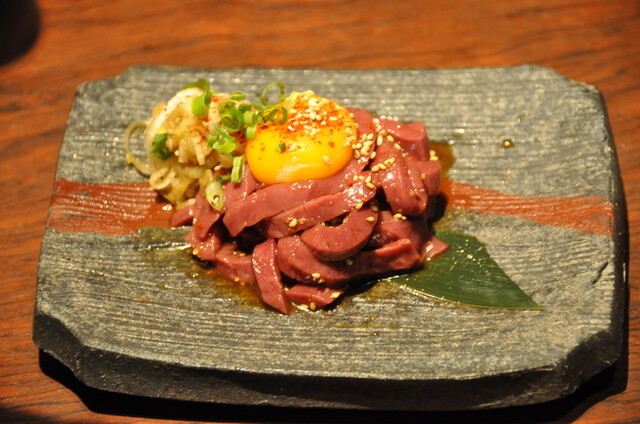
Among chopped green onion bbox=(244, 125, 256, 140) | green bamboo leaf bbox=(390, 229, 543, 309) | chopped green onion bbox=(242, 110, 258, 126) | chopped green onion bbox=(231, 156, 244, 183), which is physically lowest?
green bamboo leaf bbox=(390, 229, 543, 309)

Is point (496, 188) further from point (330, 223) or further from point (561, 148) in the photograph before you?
point (330, 223)

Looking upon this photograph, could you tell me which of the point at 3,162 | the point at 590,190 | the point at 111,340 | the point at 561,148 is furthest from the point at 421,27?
the point at 111,340

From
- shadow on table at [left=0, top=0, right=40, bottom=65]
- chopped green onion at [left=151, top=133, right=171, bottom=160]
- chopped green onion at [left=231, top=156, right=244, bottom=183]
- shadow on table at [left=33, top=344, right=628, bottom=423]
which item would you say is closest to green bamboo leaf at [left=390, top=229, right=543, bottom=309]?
shadow on table at [left=33, top=344, right=628, bottom=423]

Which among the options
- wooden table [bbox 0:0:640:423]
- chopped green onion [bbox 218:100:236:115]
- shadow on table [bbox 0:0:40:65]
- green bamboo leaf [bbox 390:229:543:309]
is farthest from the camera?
shadow on table [bbox 0:0:40:65]

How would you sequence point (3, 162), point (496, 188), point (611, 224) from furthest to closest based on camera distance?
point (3, 162) → point (496, 188) → point (611, 224)

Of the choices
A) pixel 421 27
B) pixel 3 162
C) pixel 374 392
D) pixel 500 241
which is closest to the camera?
pixel 374 392

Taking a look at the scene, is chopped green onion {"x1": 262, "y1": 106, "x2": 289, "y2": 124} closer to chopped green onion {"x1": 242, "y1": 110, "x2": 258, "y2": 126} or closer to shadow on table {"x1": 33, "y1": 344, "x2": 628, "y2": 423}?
chopped green onion {"x1": 242, "y1": 110, "x2": 258, "y2": 126}

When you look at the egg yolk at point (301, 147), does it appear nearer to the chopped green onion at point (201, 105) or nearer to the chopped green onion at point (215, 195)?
the chopped green onion at point (215, 195)

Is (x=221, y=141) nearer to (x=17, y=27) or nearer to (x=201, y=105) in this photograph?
(x=201, y=105)
